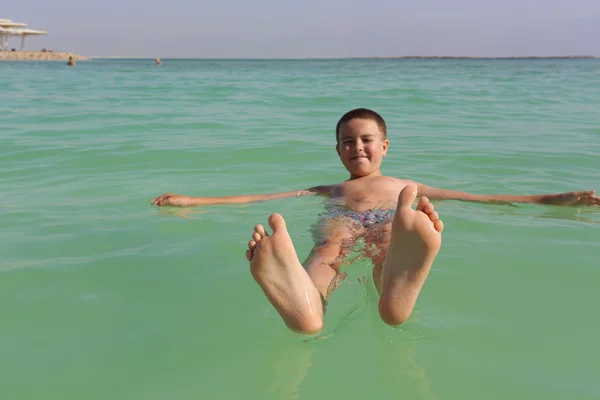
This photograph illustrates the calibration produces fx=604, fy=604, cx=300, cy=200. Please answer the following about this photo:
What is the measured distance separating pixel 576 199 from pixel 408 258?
6.09ft

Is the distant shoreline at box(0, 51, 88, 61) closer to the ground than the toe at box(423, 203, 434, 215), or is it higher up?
higher up

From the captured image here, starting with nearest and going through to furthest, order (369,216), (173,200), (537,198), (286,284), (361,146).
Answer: (286,284), (369,216), (361,146), (537,198), (173,200)

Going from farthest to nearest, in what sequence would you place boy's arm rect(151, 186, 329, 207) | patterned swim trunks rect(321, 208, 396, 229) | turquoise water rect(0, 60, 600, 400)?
1. boy's arm rect(151, 186, 329, 207)
2. patterned swim trunks rect(321, 208, 396, 229)
3. turquoise water rect(0, 60, 600, 400)

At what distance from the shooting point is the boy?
1990 millimetres

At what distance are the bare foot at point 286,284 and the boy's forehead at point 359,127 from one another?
1.42 meters

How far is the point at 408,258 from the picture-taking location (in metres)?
2.00

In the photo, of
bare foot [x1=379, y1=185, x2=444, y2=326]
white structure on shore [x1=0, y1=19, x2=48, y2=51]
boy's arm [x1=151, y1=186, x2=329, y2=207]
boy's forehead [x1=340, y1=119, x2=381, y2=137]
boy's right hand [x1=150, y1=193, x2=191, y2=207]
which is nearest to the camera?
bare foot [x1=379, y1=185, x2=444, y2=326]

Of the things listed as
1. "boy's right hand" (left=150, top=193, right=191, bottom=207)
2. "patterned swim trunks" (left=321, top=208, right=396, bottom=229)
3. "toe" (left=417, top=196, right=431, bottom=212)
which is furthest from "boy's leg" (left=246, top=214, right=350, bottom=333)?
"boy's right hand" (left=150, top=193, right=191, bottom=207)

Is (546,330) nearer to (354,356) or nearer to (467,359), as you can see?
(467,359)

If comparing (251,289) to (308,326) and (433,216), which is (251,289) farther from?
(433,216)

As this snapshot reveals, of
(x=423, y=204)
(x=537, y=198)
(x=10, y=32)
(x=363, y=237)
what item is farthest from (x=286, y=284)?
(x=10, y=32)

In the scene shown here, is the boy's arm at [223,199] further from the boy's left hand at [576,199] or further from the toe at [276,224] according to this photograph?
the toe at [276,224]

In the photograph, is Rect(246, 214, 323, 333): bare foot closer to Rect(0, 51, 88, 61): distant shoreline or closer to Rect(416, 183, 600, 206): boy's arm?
Rect(416, 183, 600, 206): boy's arm

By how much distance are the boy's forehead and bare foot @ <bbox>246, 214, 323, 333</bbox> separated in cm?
142
